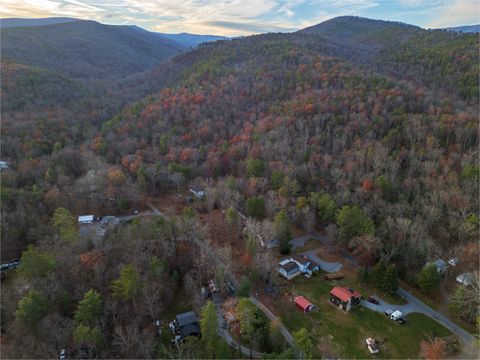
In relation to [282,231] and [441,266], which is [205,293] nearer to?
[282,231]

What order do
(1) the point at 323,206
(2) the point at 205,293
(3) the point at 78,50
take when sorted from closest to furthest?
1. (2) the point at 205,293
2. (1) the point at 323,206
3. (3) the point at 78,50

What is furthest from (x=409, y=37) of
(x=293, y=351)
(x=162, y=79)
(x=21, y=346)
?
(x=21, y=346)

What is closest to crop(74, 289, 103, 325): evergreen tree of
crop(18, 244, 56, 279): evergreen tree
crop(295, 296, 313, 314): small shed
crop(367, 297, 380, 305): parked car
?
crop(18, 244, 56, 279): evergreen tree

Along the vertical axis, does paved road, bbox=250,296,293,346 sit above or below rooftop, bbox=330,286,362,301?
below

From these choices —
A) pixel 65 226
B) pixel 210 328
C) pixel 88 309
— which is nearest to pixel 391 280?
pixel 210 328

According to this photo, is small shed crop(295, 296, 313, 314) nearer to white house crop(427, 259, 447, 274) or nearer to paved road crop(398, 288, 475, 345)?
paved road crop(398, 288, 475, 345)

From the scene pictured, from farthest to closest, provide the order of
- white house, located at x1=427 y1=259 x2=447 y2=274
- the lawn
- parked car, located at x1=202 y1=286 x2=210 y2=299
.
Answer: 1. white house, located at x1=427 y1=259 x2=447 y2=274
2. parked car, located at x1=202 y1=286 x2=210 y2=299
3. the lawn
